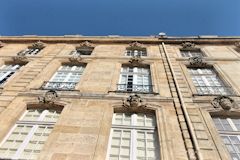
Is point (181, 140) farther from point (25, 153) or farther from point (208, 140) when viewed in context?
point (25, 153)

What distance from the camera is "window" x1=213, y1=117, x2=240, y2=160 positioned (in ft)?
20.2

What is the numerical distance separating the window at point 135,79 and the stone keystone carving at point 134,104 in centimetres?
103

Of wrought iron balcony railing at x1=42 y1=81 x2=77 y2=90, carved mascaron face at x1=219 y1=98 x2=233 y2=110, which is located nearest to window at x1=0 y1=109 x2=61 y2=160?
wrought iron balcony railing at x1=42 y1=81 x2=77 y2=90

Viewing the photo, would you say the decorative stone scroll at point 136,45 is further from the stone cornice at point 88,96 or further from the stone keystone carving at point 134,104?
the stone keystone carving at point 134,104

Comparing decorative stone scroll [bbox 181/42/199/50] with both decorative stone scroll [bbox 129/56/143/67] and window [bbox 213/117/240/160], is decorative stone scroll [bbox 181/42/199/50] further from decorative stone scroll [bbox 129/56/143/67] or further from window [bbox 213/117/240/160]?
window [bbox 213/117/240/160]

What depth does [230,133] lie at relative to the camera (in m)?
6.71

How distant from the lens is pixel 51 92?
852 cm

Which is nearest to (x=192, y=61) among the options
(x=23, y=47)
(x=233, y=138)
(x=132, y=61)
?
(x=132, y=61)

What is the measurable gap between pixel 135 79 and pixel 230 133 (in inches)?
173

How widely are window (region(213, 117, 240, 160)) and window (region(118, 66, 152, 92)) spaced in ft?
9.12

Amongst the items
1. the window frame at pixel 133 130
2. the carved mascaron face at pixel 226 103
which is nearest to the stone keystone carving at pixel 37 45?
the window frame at pixel 133 130

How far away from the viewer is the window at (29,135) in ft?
20.7

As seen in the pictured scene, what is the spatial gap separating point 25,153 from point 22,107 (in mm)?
2173

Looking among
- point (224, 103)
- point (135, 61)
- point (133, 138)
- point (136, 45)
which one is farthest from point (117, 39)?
point (133, 138)
